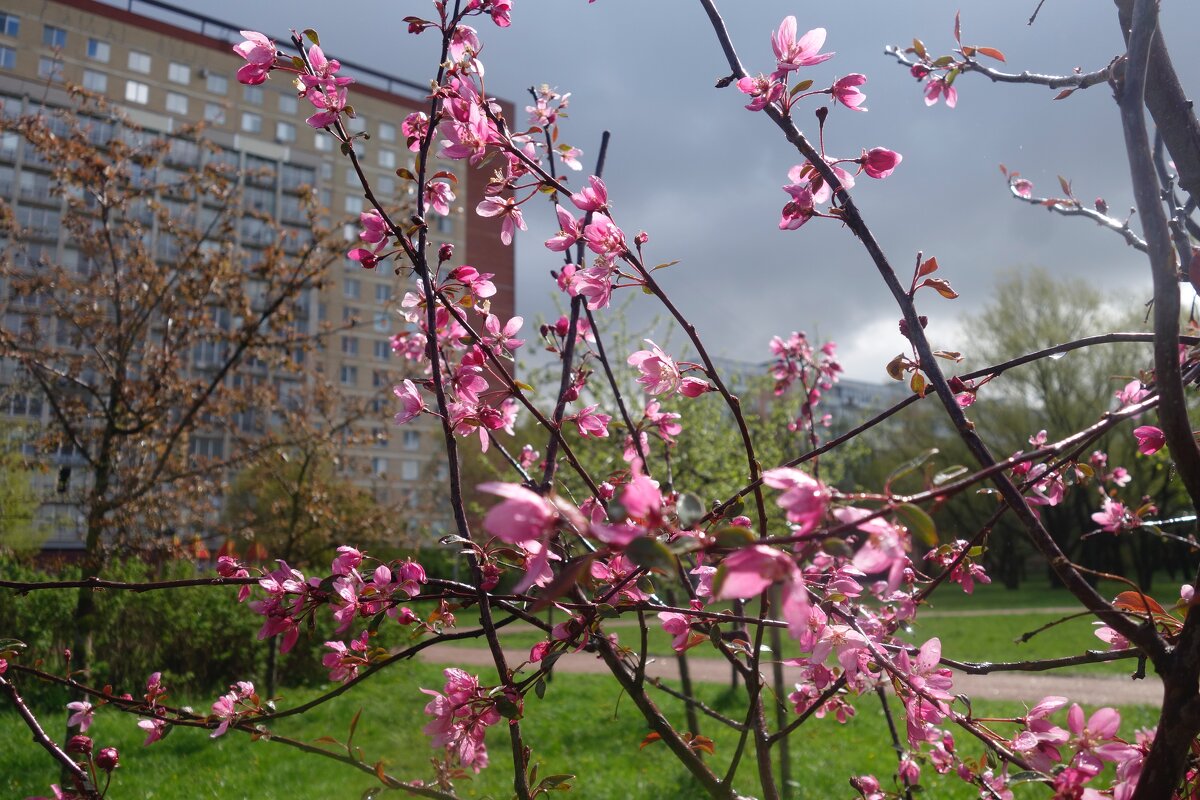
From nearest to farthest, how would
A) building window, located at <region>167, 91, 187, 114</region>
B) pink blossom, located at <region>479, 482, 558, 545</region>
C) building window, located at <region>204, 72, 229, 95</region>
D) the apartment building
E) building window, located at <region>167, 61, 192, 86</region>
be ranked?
pink blossom, located at <region>479, 482, 558, 545</region>, the apartment building, building window, located at <region>167, 61, 192, 86</region>, building window, located at <region>167, 91, 187, 114</region>, building window, located at <region>204, 72, 229, 95</region>

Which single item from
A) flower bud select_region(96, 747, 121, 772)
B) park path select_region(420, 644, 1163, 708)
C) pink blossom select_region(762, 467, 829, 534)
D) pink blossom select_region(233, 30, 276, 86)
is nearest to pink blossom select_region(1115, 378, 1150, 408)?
pink blossom select_region(762, 467, 829, 534)

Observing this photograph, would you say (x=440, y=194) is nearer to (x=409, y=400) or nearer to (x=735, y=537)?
(x=409, y=400)

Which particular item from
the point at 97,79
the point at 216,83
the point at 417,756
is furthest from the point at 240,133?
the point at 417,756

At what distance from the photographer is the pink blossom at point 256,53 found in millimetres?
1334

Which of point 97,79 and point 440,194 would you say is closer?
point 440,194

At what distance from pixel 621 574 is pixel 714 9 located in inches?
31.9

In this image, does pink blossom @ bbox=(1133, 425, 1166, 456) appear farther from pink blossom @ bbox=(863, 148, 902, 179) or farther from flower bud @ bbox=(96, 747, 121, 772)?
flower bud @ bbox=(96, 747, 121, 772)

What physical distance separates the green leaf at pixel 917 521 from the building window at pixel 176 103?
4220 cm

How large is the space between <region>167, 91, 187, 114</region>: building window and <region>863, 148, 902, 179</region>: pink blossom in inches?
1640

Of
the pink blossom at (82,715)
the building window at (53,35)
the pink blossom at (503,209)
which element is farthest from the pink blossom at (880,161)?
the building window at (53,35)

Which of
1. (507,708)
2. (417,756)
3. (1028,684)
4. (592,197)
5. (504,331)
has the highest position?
(592,197)

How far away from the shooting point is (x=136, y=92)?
35094 mm

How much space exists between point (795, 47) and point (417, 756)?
5.46m

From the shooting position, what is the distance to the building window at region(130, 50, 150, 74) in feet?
115
